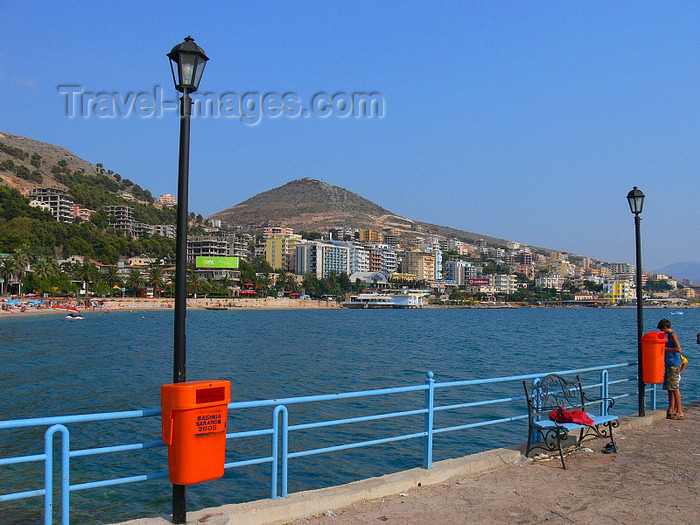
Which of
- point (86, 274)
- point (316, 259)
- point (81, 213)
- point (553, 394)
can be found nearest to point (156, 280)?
point (86, 274)

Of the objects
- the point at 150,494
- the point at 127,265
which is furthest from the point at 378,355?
the point at 127,265

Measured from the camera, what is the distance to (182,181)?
4.86 m

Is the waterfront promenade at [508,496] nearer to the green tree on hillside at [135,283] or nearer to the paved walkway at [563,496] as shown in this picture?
the paved walkway at [563,496]

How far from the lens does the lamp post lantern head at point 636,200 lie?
9719 millimetres

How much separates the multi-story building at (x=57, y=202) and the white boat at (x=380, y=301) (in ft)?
251

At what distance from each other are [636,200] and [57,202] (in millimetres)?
168334

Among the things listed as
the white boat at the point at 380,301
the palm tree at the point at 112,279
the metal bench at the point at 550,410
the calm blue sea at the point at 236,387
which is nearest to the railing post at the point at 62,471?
the calm blue sea at the point at 236,387

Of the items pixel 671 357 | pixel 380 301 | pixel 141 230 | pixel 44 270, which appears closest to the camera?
pixel 671 357

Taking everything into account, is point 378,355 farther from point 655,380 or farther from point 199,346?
point 655,380

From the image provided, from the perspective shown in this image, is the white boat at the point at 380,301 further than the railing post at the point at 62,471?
Yes

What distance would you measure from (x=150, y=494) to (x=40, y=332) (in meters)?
43.8

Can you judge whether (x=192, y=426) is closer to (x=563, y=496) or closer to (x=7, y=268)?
(x=563, y=496)

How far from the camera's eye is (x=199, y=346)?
40750 mm

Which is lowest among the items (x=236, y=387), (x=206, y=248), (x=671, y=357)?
(x=236, y=387)
